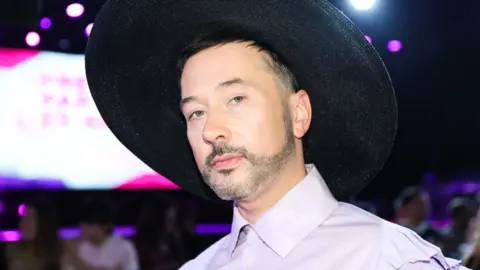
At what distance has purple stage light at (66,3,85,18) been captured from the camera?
209 inches

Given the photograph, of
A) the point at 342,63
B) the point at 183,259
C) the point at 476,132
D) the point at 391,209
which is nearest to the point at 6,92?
the point at 183,259

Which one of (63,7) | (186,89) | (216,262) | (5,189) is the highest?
(63,7)

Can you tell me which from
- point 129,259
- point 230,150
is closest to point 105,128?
point 129,259

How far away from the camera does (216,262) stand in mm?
1325

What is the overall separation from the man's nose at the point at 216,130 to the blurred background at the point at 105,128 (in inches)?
65.3

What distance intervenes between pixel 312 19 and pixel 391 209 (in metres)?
7.24

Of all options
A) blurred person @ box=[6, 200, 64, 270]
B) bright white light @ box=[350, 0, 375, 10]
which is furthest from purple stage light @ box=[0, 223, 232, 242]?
bright white light @ box=[350, 0, 375, 10]

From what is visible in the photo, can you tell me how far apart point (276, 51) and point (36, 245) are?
282 cm

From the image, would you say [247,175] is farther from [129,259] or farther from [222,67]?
[129,259]

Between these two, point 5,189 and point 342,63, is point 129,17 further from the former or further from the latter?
point 5,189

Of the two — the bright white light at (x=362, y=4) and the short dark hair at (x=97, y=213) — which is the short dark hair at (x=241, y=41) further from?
the bright white light at (x=362, y=4)

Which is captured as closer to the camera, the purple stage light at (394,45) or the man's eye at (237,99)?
the man's eye at (237,99)

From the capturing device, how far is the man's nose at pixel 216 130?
1.18m

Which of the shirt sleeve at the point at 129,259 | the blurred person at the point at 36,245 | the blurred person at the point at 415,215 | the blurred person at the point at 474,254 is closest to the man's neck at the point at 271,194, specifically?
the blurred person at the point at 474,254
